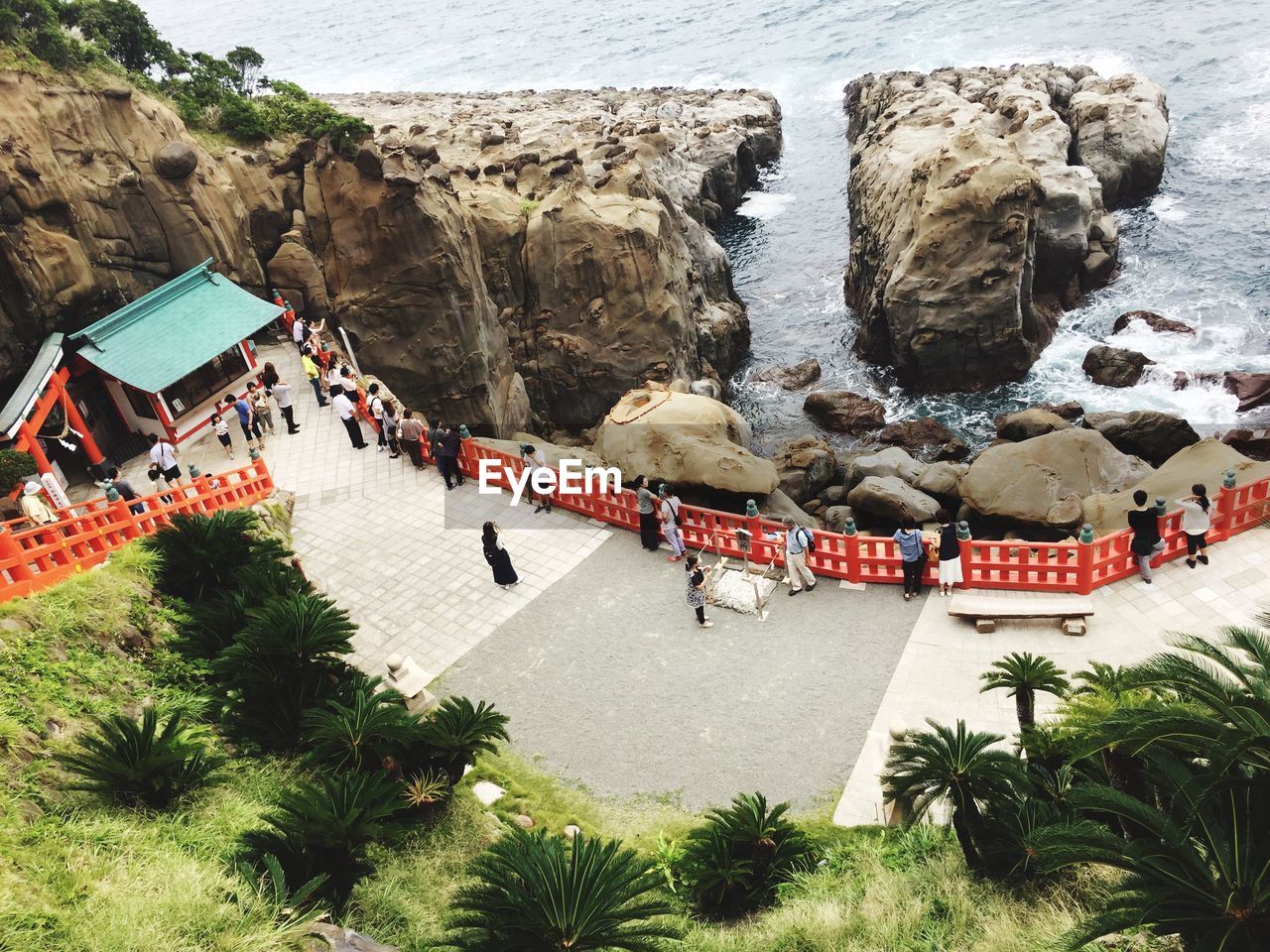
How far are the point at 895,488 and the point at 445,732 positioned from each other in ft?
49.5

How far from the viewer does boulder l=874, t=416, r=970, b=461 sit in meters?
31.4

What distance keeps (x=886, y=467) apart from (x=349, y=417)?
15.2 m

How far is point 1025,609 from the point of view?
14422 mm

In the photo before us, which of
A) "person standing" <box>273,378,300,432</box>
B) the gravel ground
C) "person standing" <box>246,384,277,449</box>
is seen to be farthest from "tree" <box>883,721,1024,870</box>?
"person standing" <box>246,384,277,449</box>

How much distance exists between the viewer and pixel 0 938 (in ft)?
23.5

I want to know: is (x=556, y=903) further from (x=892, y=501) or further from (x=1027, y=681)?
(x=892, y=501)

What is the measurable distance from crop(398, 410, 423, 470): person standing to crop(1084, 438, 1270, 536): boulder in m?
15.4

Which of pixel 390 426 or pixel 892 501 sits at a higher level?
pixel 390 426

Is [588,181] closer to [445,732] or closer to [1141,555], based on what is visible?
[1141,555]

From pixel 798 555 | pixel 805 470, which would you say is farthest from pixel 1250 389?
pixel 798 555

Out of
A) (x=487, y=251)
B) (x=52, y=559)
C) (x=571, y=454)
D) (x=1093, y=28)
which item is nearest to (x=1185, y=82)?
(x=1093, y=28)

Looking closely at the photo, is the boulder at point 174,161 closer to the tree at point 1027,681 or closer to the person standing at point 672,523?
the person standing at point 672,523

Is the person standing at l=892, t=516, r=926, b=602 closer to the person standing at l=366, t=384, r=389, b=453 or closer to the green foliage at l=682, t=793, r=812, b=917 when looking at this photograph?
the green foliage at l=682, t=793, r=812, b=917

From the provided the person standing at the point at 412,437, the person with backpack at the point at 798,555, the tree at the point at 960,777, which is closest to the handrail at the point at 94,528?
the person standing at the point at 412,437
